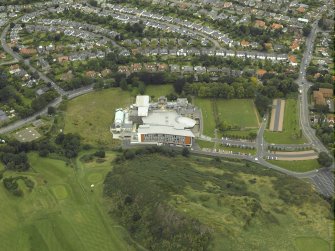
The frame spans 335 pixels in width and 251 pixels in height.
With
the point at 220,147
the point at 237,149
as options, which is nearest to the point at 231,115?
the point at 220,147

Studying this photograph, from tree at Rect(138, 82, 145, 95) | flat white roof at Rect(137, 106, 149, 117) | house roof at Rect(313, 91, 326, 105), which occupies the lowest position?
flat white roof at Rect(137, 106, 149, 117)

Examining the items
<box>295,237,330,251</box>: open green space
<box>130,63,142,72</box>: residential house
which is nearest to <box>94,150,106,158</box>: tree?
<box>130,63,142,72</box>: residential house

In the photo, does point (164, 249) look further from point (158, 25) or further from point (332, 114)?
point (158, 25)

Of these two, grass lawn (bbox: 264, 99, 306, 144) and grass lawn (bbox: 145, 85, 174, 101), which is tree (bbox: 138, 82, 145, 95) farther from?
grass lawn (bbox: 264, 99, 306, 144)

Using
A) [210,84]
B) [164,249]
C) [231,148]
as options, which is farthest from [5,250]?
[210,84]

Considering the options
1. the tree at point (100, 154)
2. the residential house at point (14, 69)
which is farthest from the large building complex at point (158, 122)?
the residential house at point (14, 69)
